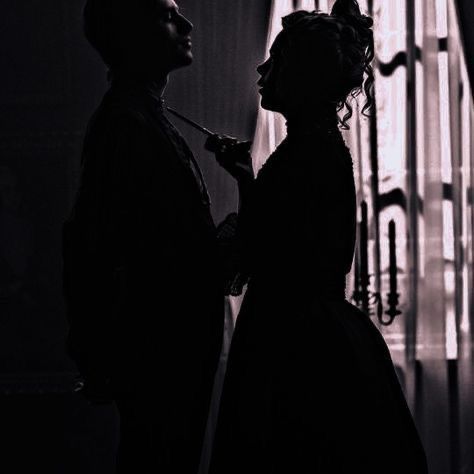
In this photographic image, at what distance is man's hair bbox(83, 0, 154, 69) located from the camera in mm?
1612

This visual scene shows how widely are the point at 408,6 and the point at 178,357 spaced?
236cm

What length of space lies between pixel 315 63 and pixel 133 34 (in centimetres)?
39

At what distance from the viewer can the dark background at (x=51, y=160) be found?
337cm

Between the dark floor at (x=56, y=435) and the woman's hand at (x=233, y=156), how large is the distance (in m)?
1.98

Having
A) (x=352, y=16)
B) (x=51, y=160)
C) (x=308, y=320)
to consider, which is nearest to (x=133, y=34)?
(x=352, y=16)

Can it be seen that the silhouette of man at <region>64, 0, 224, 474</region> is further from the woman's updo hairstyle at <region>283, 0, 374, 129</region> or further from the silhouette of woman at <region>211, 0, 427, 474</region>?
the woman's updo hairstyle at <region>283, 0, 374, 129</region>

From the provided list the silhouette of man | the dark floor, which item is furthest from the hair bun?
the dark floor

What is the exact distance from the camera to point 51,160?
3418 millimetres

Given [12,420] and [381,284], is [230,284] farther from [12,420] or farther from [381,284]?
[12,420]

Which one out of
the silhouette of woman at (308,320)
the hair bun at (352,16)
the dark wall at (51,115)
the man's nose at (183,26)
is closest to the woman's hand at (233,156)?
the silhouette of woman at (308,320)

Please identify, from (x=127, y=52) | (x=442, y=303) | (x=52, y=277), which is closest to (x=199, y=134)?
(x=52, y=277)

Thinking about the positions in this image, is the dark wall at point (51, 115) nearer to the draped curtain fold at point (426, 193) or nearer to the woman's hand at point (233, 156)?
the draped curtain fold at point (426, 193)

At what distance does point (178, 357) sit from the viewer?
154cm

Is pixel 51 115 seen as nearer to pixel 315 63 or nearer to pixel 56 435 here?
pixel 56 435
